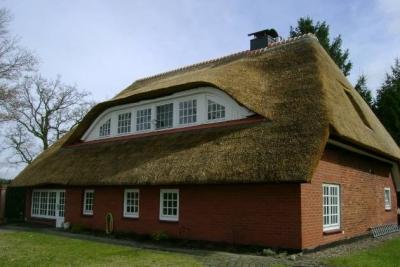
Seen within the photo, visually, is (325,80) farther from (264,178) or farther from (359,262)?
(359,262)

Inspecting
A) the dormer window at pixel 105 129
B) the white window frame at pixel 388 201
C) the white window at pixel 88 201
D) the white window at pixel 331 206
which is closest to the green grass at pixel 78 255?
the white window at pixel 88 201

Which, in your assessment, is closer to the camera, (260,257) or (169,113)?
(260,257)

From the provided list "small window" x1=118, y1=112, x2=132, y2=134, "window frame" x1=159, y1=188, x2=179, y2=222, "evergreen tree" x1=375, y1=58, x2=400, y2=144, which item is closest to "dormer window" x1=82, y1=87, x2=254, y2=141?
"small window" x1=118, y1=112, x2=132, y2=134

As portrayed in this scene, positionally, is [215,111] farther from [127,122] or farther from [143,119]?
[127,122]

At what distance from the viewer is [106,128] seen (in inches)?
765

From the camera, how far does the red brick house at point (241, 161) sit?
457 inches

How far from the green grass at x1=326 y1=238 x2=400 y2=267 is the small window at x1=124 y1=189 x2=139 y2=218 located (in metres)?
7.77

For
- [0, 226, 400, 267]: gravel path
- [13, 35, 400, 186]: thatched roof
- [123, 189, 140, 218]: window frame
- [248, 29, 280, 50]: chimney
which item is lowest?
[0, 226, 400, 267]: gravel path

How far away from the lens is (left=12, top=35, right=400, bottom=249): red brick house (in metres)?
11.6

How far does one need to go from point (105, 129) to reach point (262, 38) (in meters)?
8.59

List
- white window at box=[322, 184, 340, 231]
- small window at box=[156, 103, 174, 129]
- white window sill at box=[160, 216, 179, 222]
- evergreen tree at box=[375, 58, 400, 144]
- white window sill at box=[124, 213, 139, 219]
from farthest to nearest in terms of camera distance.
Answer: evergreen tree at box=[375, 58, 400, 144]
small window at box=[156, 103, 174, 129]
white window sill at box=[124, 213, 139, 219]
white window sill at box=[160, 216, 179, 222]
white window at box=[322, 184, 340, 231]

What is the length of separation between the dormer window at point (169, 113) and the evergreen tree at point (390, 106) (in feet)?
62.2

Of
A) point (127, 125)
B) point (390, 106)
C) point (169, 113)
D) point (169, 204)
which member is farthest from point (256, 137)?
point (390, 106)

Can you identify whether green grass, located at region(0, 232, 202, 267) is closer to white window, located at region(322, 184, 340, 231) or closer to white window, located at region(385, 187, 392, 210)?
white window, located at region(322, 184, 340, 231)
